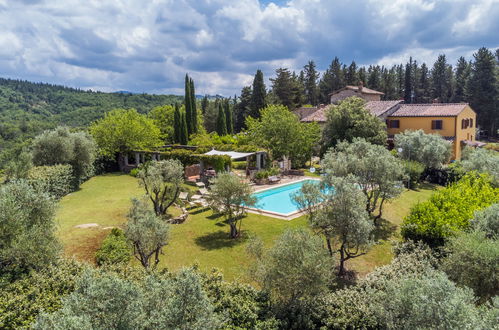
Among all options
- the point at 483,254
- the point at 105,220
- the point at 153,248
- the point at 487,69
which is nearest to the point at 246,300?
the point at 153,248

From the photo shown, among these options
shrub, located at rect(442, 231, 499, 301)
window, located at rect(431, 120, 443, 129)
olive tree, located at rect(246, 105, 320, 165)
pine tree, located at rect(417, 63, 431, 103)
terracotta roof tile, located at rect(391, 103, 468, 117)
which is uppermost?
pine tree, located at rect(417, 63, 431, 103)

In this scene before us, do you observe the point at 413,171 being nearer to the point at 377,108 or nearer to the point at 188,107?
the point at 377,108


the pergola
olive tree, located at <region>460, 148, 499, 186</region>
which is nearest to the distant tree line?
the pergola

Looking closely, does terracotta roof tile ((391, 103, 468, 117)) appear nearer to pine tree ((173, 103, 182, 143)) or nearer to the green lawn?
the green lawn

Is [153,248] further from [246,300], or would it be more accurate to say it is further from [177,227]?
[177,227]

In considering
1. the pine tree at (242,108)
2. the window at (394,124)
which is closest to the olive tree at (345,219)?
the window at (394,124)
